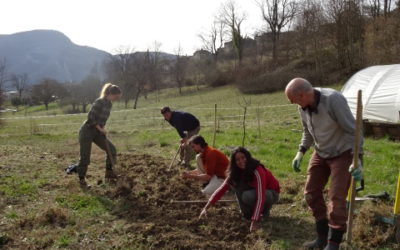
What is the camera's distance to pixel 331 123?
3713mm

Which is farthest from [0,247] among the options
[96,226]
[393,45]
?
[393,45]

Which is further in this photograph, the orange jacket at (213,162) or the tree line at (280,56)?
the tree line at (280,56)

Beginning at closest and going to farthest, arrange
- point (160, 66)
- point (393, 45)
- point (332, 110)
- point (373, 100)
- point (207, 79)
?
point (332, 110), point (373, 100), point (393, 45), point (207, 79), point (160, 66)

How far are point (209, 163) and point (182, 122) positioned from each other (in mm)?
2431

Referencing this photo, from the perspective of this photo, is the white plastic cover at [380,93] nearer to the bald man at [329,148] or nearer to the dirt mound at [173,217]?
the dirt mound at [173,217]

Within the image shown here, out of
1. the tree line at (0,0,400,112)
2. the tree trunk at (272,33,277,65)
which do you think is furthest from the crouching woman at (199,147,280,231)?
the tree trunk at (272,33,277,65)

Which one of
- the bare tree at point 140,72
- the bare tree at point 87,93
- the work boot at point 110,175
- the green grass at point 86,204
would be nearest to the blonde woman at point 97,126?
the work boot at point 110,175

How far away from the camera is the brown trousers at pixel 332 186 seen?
11.9ft

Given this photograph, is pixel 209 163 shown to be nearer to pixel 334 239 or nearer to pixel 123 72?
pixel 334 239

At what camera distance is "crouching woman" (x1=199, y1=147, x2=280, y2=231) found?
14.9 feet

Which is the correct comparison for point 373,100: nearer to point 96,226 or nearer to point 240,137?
point 240,137

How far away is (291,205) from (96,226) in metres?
2.85

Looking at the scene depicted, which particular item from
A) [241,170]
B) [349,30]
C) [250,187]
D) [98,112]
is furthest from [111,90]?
[349,30]

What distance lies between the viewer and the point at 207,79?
52375mm
